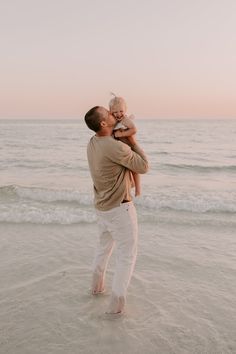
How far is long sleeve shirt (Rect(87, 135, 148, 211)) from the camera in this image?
3.65 meters

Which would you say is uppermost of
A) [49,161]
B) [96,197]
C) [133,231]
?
[96,197]

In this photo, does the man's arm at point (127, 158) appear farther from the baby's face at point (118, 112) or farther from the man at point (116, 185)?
the baby's face at point (118, 112)

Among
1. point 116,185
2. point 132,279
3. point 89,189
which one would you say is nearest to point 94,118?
point 116,185

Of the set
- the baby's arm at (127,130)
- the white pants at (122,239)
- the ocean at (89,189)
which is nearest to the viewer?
the baby's arm at (127,130)

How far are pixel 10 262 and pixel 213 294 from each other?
2950mm

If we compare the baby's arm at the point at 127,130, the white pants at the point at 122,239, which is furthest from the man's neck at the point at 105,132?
the white pants at the point at 122,239

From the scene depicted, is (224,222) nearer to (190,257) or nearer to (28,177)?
(190,257)

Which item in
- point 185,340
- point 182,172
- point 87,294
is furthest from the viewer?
point 182,172

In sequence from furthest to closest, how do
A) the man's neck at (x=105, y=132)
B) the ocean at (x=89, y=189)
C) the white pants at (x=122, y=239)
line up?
the ocean at (x=89, y=189), the white pants at (x=122, y=239), the man's neck at (x=105, y=132)

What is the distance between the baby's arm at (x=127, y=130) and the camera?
3.62 metres

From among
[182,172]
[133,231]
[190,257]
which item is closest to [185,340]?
[133,231]

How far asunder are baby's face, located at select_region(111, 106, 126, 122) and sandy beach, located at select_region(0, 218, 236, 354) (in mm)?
2085

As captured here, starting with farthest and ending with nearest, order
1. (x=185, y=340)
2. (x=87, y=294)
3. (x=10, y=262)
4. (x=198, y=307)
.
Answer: (x=10, y=262), (x=87, y=294), (x=198, y=307), (x=185, y=340)

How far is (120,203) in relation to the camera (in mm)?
3871
